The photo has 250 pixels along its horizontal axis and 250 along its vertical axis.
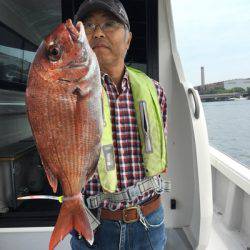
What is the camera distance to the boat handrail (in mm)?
3939

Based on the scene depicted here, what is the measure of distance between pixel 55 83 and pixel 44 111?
9 centimetres

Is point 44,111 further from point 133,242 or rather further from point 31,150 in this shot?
point 31,150

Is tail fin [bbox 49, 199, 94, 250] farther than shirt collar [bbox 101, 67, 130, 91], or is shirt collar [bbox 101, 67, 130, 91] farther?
shirt collar [bbox 101, 67, 130, 91]

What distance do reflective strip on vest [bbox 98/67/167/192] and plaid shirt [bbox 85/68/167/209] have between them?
35 mm

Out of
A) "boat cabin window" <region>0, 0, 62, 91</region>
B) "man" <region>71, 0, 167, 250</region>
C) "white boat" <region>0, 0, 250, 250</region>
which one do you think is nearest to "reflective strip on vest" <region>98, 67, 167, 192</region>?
"man" <region>71, 0, 167, 250</region>

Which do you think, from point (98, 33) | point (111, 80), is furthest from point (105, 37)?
point (111, 80)

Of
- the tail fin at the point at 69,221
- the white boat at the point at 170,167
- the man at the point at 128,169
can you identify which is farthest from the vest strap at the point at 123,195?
the white boat at the point at 170,167

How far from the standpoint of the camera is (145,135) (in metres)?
1.99

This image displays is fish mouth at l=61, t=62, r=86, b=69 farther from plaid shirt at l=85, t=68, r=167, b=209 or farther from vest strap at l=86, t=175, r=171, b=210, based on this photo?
vest strap at l=86, t=175, r=171, b=210

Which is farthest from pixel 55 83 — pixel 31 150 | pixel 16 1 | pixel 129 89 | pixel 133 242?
pixel 16 1

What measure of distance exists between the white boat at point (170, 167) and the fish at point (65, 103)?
6.80 ft

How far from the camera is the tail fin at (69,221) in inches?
55.3

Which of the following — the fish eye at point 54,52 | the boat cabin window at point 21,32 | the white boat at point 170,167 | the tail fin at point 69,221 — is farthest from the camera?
the boat cabin window at point 21,32

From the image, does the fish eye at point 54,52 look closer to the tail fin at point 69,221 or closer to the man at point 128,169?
the tail fin at point 69,221
